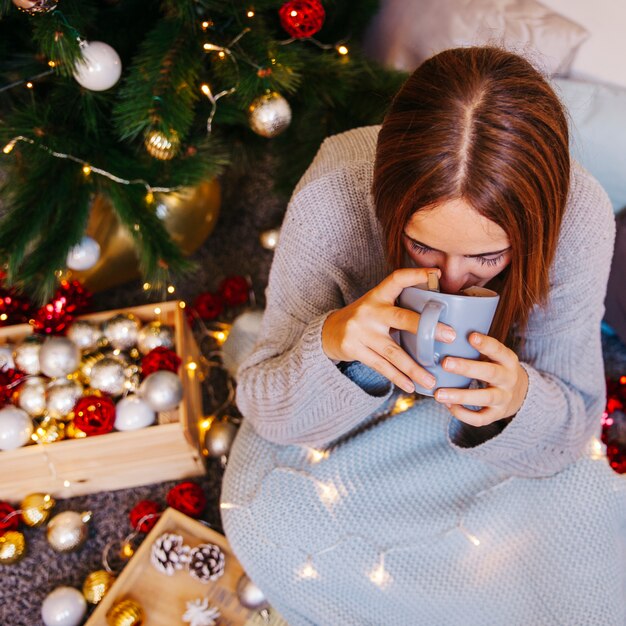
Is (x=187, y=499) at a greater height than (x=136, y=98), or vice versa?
(x=136, y=98)

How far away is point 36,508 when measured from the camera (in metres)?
1.22

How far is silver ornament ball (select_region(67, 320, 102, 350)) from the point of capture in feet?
3.94

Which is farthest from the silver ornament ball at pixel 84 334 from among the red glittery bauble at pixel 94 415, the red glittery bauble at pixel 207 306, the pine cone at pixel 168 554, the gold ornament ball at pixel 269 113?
the gold ornament ball at pixel 269 113

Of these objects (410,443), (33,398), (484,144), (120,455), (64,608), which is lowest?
(64,608)

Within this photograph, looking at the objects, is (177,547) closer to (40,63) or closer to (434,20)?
(40,63)

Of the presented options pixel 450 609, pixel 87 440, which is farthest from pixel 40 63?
pixel 450 609

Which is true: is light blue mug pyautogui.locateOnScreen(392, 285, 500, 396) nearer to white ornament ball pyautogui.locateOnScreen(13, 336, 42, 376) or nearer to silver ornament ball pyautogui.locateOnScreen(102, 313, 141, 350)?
silver ornament ball pyautogui.locateOnScreen(102, 313, 141, 350)

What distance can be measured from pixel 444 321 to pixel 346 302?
335 millimetres

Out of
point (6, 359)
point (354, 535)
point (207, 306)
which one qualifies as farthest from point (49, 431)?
point (354, 535)

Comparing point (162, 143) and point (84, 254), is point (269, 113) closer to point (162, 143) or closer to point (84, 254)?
point (162, 143)

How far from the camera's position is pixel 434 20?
1.26 meters

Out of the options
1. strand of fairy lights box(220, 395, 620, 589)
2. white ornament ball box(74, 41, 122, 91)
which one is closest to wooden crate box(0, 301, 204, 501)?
strand of fairy lights box(220, 395, 620, 589)

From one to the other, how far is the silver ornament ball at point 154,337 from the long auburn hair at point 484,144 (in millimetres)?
630

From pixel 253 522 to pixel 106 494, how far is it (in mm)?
471
